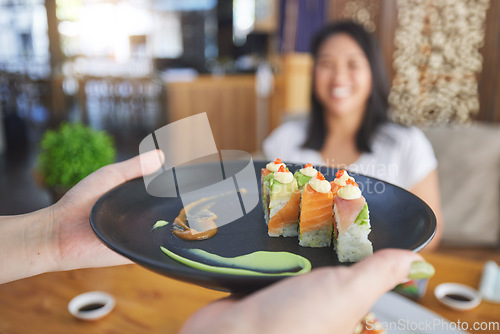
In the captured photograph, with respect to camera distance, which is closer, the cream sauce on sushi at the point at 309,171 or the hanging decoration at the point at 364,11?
the cream sauce on sushi at the point at 309,171

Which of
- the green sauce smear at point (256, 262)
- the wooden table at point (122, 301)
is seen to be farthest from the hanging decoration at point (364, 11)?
the green sauce smear at point (256, 262)

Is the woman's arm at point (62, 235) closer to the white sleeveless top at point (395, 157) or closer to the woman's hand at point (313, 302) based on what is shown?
the woman's hand at point (313, 302)

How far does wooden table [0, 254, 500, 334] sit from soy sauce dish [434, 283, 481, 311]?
0.8 inches

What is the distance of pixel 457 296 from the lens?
53.2 inches

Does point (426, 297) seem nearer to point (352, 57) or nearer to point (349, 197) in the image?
point (349, 197)

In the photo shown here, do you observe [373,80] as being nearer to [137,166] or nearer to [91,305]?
[137,166]

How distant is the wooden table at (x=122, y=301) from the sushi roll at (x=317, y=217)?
0.54 meters

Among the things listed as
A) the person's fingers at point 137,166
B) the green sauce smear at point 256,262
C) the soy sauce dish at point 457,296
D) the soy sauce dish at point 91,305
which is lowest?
the soy sauce dish at point 457,296

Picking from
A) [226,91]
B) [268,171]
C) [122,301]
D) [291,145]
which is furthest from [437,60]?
[122,301]

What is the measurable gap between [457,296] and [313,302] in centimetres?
101

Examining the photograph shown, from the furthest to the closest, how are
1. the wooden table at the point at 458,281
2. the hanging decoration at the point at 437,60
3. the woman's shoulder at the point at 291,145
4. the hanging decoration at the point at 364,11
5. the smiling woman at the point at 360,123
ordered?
the hanging decoration at the point at 364,11 → the hanging decoration at the point at 437,60 → the woman's shoulder at the point at 291,145 → the smiling woman at the point at 360,123 → the wooden table at the point at 458,281

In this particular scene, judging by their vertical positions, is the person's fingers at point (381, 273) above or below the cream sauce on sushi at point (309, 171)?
below

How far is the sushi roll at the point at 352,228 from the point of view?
2.69 feet

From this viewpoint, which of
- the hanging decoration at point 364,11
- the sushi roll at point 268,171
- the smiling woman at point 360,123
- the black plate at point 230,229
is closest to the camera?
the black plate at point 230,229
